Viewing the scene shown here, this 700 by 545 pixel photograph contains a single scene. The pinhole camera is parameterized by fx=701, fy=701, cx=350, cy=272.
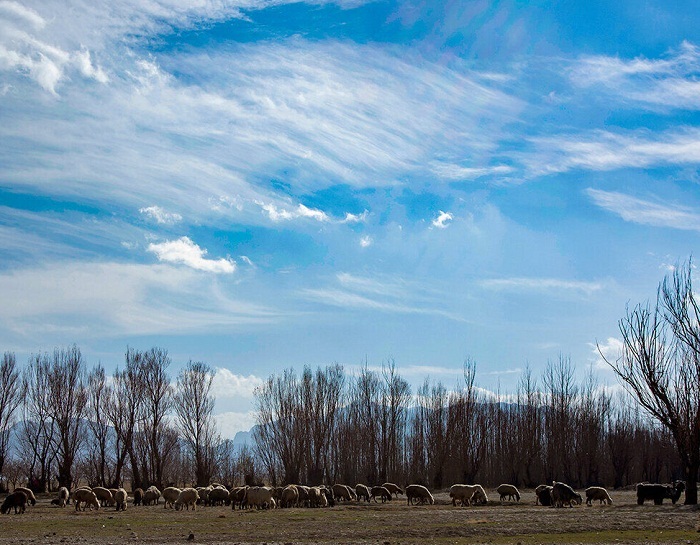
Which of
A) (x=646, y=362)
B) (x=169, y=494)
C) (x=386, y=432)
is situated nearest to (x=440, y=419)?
(x=386, y=432)

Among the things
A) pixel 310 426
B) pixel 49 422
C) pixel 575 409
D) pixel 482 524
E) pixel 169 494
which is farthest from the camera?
pixel 575 409

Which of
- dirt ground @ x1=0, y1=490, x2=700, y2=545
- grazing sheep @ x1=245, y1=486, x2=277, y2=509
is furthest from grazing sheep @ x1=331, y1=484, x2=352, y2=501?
dirt ground @ x1=0, y1=490, x2=700, y2=545

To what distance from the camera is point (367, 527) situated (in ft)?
96.2

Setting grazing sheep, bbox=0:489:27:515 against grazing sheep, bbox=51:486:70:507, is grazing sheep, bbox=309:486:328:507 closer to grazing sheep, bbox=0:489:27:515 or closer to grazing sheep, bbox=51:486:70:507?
grazing sheep, bbox=51:486:70:507

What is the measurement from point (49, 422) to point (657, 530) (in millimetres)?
61640

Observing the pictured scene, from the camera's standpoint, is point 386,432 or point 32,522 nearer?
point 32,522

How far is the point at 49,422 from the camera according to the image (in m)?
71.2

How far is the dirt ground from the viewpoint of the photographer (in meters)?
24.4

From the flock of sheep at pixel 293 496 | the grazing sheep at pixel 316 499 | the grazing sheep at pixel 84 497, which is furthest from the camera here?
the grazing sheep at pixel 316 499

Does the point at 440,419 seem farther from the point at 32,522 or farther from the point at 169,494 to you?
the point at 32,522

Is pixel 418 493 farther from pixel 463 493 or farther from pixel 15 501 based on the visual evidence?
pixel 15 501

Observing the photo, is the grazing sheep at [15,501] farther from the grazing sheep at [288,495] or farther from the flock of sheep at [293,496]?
the grazing sheep at [288,495]

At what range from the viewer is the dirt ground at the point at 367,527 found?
79.9ft

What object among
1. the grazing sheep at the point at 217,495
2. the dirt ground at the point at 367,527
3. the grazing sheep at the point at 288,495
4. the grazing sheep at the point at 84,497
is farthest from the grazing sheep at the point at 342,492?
the grazing sheep at the point at 84,497
